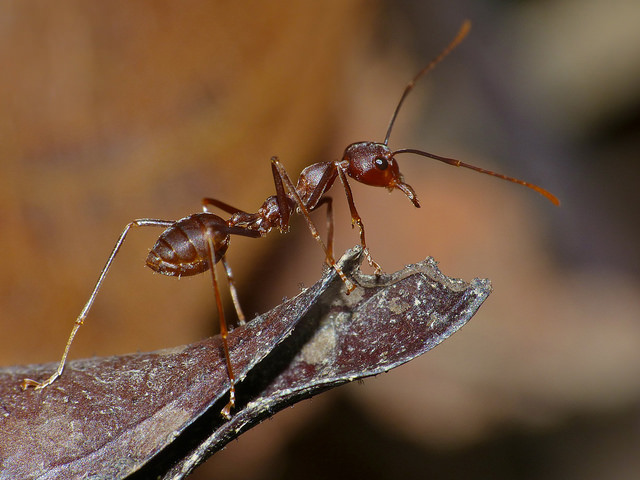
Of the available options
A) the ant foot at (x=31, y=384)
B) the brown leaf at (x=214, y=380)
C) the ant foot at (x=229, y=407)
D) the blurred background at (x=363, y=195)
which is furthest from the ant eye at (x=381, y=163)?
the ant foot at (x=31, y=384)

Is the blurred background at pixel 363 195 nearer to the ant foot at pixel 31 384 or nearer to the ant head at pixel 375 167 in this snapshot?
the ant head at pixel 375 167

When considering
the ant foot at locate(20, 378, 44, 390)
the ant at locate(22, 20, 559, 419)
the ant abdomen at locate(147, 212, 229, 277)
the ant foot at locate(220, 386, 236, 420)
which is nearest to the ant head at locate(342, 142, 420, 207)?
the ant at locate(22, 20, 559, 419)

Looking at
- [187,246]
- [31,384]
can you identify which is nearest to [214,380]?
[31,384]

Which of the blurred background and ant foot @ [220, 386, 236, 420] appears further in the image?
the blurred background

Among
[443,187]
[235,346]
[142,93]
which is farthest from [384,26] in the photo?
[235,346]

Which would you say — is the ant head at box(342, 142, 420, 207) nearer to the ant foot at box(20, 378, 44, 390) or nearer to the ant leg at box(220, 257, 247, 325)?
the ant leg at box(220, 257, 247, 325)

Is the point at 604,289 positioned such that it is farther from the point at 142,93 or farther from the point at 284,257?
the point at 142,93
